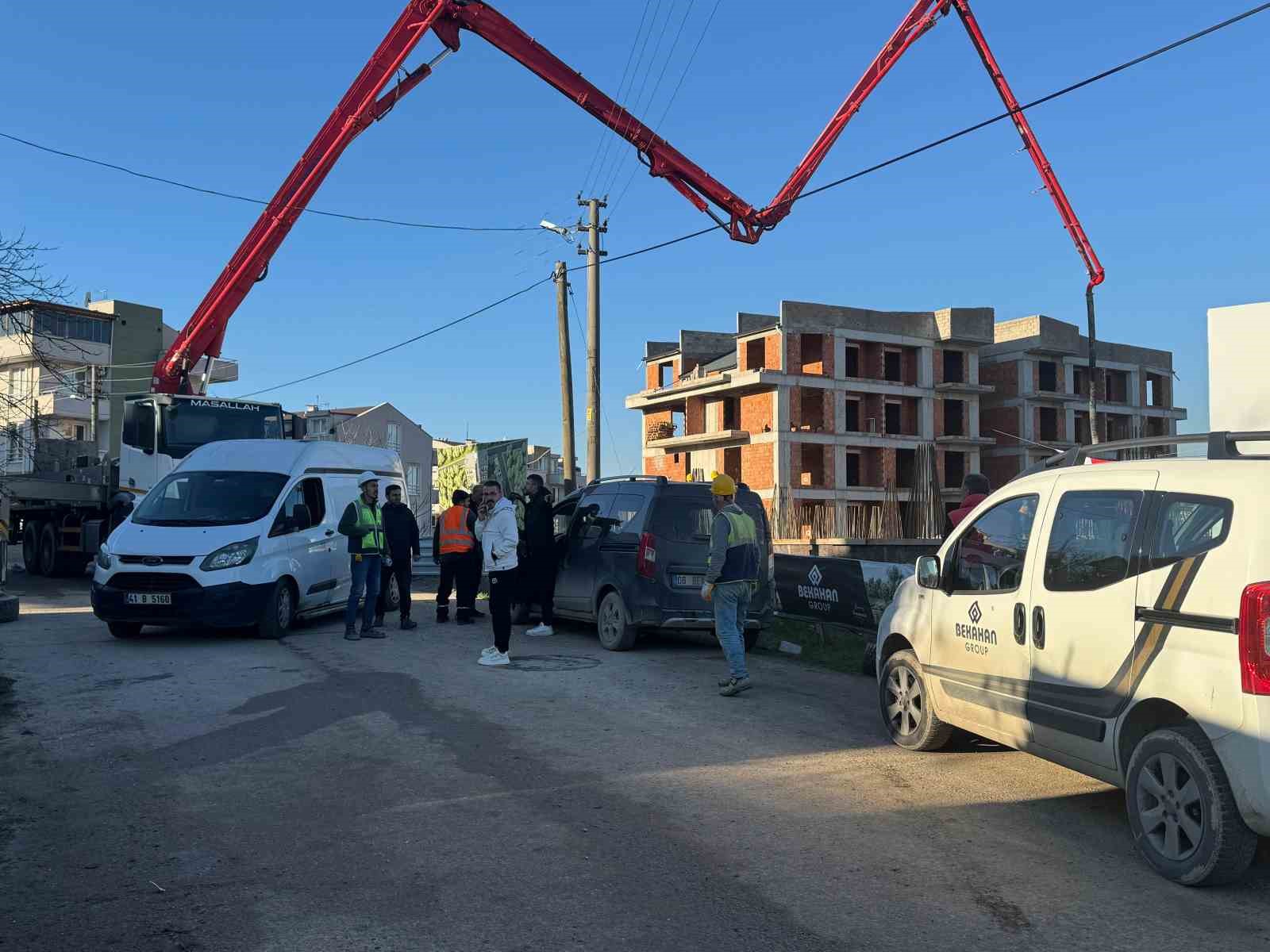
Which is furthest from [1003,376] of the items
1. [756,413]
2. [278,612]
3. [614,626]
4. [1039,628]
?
[1039,628]

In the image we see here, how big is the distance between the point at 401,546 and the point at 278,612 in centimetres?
189

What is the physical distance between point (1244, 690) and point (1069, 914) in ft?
3.81

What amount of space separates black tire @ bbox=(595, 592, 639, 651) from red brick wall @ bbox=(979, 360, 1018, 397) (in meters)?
60.6

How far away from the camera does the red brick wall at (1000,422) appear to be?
66500 mm

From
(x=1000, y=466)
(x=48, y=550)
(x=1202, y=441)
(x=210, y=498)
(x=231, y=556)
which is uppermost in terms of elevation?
(x=1000, y=466)

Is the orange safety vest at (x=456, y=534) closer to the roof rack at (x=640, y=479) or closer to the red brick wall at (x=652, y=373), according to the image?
the roof rack at (x=640, y=479)

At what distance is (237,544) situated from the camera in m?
11.8

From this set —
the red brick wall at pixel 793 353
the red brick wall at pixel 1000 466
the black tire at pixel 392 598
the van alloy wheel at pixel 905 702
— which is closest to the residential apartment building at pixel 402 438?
the red brick wall at pixel 793 353

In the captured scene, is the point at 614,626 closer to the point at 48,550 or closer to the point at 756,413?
the point at 48,550

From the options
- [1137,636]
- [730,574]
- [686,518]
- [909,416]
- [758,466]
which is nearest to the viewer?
[1137,636]

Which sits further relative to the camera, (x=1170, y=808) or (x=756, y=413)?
(x=756, y=413)

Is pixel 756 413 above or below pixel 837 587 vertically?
above

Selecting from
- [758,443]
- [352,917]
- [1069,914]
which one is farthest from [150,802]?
[758,443]

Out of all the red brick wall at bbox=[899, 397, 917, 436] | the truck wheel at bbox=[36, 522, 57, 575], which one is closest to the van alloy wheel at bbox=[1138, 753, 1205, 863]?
the truck wheel at bbox=[36, 522, 57, 575]
